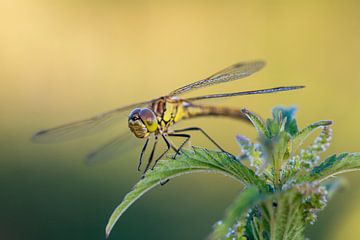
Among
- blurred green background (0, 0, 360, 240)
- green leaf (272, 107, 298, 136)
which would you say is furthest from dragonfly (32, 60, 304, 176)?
blurred green background (0, 0, 360, 240)

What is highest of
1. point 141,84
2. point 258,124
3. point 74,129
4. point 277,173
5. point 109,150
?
point 258,124

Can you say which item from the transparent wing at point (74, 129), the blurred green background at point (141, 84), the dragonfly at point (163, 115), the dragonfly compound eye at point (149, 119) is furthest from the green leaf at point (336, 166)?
the blurred green background at point (141, 84)

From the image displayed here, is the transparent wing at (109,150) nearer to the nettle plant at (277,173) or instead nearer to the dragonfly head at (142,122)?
the dragonfly head at (142,122)

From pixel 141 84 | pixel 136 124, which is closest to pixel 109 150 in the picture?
pixel 136 124

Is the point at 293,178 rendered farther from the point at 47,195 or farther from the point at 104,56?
the point at 104,56

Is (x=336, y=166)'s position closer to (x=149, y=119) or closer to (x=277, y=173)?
(x=277, y=173)

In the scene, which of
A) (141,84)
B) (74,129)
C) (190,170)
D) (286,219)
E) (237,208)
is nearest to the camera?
(237,208)

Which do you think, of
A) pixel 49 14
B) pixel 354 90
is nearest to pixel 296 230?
pixel 354 90
